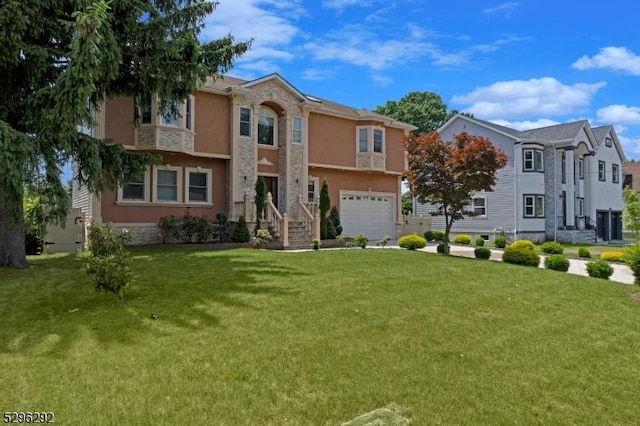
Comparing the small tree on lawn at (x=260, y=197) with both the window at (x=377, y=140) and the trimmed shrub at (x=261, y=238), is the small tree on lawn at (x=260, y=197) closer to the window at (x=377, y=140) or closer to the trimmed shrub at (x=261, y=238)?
the trimmed shrub at (x=261, y=238)

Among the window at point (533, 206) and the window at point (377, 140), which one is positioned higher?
the window at point (377, 140)

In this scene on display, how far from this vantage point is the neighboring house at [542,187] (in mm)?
28359

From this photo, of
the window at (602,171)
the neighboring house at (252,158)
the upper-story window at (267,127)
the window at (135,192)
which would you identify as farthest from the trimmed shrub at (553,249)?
the window at (135,192)

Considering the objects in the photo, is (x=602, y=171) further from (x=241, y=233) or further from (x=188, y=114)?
(x=188, y=114)

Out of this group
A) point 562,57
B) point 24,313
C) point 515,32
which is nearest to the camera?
point 24,313

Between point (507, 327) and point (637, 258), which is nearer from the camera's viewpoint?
point (507, 327)

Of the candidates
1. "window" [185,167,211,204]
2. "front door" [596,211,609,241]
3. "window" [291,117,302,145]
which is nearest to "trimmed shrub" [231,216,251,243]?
"window" [185,167,211,204]

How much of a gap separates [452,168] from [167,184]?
11.1 meters

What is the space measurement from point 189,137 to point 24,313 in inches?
451

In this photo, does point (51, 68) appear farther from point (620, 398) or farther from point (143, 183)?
point (620, 398)

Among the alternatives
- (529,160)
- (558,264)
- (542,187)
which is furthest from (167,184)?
(542,187)

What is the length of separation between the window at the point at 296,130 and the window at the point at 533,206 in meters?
16.6

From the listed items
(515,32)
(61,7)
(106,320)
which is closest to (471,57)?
(515,32)

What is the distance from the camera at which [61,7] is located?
32.7 ft
